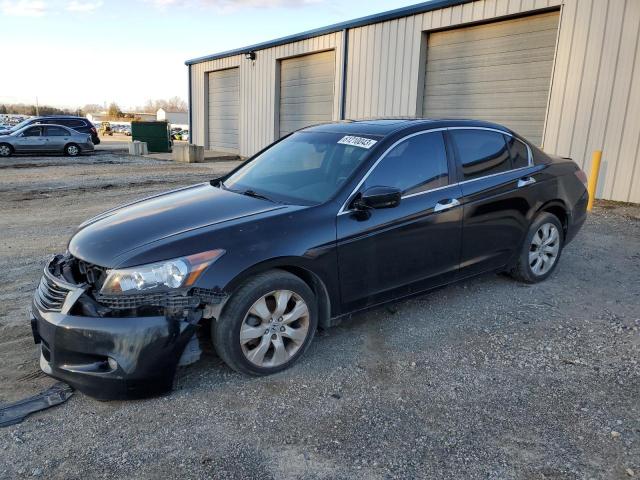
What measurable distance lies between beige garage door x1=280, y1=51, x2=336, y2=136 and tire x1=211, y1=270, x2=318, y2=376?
13344mm

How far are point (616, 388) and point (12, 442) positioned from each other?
143 inches

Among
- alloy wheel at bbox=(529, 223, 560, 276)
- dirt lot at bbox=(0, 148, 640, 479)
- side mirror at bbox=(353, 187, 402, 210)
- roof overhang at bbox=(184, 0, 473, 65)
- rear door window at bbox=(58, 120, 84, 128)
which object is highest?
roof overhang at bbox=(184, 0, 473, 65)

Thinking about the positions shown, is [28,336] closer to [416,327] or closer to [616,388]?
[416,327]

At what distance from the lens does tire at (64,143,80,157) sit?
73.0 feet

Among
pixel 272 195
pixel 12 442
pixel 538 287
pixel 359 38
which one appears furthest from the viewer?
pixel 359 38

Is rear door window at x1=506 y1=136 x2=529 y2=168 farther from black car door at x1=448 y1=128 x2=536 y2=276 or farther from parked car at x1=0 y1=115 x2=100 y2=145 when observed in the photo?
parked car at x1=0 y1=115 x2=100 y2=145

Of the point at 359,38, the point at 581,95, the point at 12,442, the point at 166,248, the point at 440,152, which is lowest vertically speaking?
the point at 12,442

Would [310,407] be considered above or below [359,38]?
below

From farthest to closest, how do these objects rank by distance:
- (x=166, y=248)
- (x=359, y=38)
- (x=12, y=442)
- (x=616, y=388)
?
(x=359, y=38) < (x=616, y=388) < (x=166, y=248) < (x=12, y=442)

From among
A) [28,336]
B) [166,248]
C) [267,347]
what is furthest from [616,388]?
[28,336]

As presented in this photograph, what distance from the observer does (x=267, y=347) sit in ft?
11.1

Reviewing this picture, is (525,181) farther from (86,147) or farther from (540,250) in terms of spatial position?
(86,147)

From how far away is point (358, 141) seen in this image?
416cm

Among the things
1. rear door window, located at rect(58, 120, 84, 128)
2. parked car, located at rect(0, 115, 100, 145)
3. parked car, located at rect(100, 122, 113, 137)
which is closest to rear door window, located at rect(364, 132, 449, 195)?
parked car, located at rect(0, 115, 100, 145)
